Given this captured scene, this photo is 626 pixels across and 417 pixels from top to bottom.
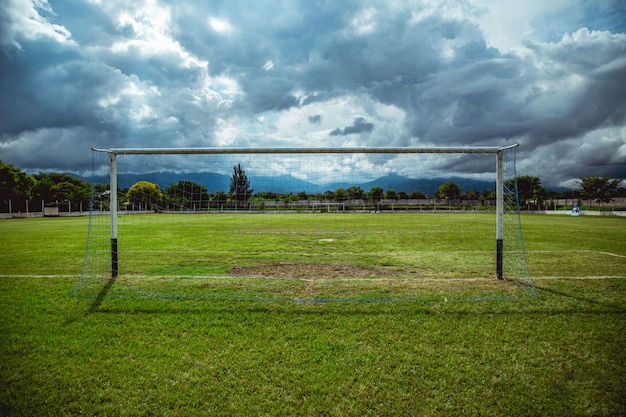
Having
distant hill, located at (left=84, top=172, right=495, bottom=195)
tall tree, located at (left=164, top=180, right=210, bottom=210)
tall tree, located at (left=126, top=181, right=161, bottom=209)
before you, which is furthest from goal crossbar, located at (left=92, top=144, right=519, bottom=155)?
tall tree, located at (left=126, top=181, right=161, bottom=209)

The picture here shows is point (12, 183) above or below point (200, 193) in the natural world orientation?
above

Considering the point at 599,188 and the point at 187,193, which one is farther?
the point at 599,188

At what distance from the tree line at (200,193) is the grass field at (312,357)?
10.8 feet

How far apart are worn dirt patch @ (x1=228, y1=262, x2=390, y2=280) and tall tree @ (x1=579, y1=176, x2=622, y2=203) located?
78.5 m

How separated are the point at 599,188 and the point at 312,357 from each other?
3537 inches

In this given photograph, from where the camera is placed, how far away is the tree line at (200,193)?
9.13 metres

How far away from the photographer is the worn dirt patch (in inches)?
283

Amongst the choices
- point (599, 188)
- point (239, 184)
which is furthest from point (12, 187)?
point (599, 188)

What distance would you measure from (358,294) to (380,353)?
2.15 meters

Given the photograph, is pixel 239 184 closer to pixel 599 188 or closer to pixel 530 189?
pixel 599 188

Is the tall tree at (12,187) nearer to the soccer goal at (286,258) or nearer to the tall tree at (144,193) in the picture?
the tall tree at (144,193)

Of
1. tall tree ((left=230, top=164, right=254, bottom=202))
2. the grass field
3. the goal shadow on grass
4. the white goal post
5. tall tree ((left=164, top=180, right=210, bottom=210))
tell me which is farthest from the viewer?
tall tree ((left=164, top=180, right=210, bottom=210))

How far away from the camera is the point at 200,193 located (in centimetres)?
920

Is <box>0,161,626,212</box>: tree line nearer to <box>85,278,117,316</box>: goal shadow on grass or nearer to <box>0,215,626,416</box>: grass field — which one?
<box>85,278,117,316</box>: goal shadow on grass
